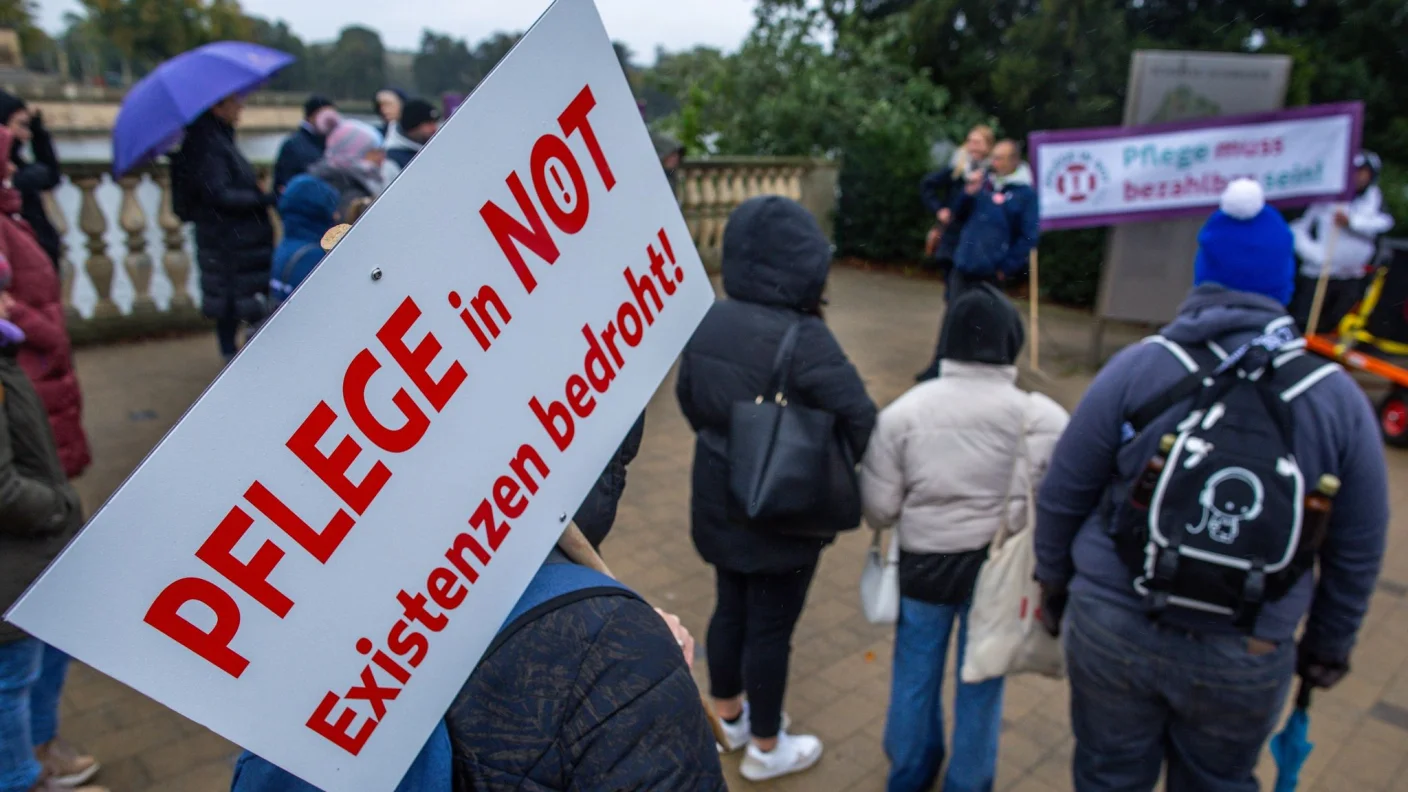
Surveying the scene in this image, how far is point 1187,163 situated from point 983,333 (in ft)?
17.2

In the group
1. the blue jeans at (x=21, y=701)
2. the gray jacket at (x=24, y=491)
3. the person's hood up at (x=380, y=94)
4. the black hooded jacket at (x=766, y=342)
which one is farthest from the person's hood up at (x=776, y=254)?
the person's hood up at (x=380, y=94)

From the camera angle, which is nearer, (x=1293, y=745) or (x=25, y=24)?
(x=1293, y=745)

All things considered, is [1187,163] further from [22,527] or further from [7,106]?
[7,106]

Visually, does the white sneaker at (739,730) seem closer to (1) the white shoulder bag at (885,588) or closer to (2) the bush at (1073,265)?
(1) the white shoulder bag at (885,588)

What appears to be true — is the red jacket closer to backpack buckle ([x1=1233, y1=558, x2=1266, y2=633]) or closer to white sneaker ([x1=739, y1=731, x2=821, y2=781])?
white sneaker ([x1=739, y1=731, x2=821, y2=781])

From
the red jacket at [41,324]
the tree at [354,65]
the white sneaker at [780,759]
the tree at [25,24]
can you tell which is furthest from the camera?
the tree at [25,24]

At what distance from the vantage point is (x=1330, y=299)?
716cm

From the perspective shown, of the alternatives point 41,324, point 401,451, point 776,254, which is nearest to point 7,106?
point 41,324

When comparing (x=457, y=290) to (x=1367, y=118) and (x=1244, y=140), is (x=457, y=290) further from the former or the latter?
(x=1367, y=118)

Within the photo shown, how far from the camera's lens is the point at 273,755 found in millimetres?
858

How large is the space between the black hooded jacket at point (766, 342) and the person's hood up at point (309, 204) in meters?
1.55

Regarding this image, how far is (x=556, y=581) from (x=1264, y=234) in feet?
6.08

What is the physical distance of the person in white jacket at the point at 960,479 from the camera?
2.57 metres

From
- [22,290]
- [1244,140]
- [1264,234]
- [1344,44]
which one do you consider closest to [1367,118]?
[1344,44]
